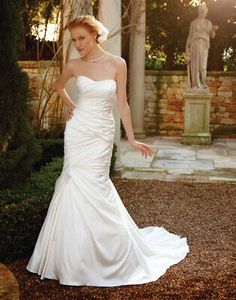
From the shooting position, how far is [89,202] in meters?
3.60

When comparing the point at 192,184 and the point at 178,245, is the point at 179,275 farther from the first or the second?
the point at 192,184

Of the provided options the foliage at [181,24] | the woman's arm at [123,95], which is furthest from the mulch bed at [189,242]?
the foliage at [181,24]

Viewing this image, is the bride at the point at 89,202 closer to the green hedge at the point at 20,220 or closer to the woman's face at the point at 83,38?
the woman's face at the point at 83,38

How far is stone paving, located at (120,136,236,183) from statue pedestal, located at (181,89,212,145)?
23 cm

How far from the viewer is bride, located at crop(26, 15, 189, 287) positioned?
353 cm

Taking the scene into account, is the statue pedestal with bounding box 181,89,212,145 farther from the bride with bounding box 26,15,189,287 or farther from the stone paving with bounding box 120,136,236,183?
the bride with bounding box 26,15,189,287

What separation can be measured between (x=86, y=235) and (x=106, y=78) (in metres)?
1.12

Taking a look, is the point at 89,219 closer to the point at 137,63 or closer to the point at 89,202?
the point at 89,202

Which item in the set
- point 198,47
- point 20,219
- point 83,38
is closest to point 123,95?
point 83,38

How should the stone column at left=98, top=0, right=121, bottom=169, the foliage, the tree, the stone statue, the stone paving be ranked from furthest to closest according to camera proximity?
1. the foliage
2. the stone statue
3. the stone paving
4. the stone column at left=98, top=0, right=121, bottom=169
5. the tree

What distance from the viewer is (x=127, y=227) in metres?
3.81

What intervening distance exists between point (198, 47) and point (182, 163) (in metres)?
3.14

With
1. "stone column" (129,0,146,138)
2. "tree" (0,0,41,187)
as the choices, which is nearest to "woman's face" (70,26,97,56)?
"tree" (0,0,41,187)

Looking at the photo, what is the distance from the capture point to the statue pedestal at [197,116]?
10391 mm
